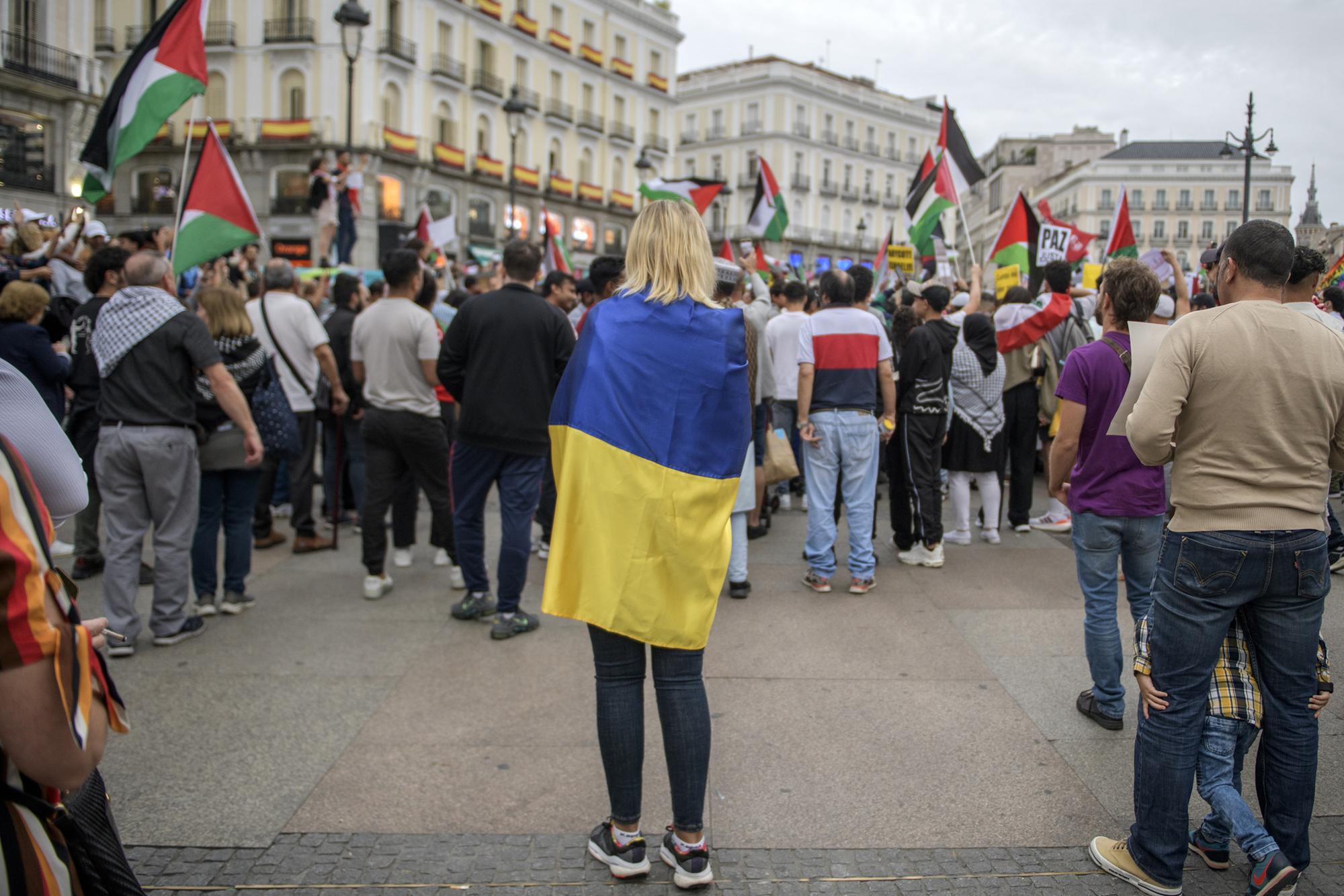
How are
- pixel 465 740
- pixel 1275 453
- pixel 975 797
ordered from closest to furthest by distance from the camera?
1. pixel 1275 453
2. pixel 975 797
3. pixel 465 740

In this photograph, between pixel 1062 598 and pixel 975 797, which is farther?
pixel 1062 598

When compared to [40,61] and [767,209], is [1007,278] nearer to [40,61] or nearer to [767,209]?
[767,209]

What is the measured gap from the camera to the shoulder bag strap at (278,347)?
693 centimetres

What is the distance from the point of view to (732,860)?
10.0 ft

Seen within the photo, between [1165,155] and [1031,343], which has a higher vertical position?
[1165,155]

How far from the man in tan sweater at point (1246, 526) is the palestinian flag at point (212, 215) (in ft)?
17.9

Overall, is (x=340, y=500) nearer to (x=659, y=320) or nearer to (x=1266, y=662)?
(x=659, y=320)

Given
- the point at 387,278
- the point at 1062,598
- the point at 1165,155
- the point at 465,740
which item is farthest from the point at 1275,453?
the point at 1165,155

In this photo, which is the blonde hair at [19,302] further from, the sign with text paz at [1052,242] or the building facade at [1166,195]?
the building facade at [1166,195]

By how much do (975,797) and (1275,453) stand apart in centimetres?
156

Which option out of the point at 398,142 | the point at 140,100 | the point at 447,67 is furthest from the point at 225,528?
the point at 447,67

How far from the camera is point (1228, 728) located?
2.91 m

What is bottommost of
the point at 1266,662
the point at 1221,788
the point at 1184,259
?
the point at 1221,788

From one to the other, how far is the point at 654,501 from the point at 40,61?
2839cm
